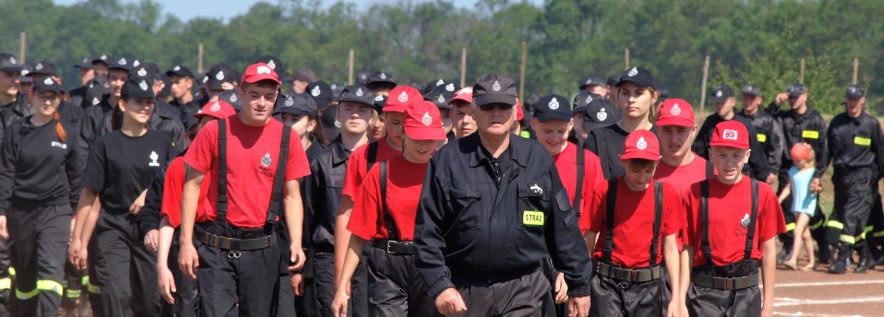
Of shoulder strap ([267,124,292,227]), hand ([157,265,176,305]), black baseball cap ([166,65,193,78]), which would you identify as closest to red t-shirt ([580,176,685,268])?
shoulder strap ([267,124,292,227])

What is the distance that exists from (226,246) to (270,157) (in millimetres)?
566

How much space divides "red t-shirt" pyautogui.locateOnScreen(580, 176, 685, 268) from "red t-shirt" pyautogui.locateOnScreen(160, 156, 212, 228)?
218 centimetres

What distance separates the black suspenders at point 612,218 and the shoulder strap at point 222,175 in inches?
85.9

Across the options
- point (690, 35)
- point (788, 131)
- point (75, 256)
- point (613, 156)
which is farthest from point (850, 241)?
point (690, 35)

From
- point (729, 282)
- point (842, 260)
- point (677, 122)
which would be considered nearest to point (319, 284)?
point (677, 122)

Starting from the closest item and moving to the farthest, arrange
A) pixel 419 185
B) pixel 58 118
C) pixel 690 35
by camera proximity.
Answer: pixel 419 185
pixel 58 118
pixel 690 35

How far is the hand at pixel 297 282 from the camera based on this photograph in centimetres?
909

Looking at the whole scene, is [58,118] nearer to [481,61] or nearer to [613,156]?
[613,156]

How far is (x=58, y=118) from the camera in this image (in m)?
12.5

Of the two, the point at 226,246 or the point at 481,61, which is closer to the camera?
the point at 226,246

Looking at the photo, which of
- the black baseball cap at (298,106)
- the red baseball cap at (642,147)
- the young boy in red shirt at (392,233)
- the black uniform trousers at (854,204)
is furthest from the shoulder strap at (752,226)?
the black uniform trousers at (854,204)

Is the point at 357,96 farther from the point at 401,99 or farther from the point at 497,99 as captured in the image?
→ the point at 497,99

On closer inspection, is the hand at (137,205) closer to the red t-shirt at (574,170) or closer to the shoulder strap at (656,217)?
the red t-shirt at (574,170)

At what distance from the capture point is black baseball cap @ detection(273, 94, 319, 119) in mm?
10328
